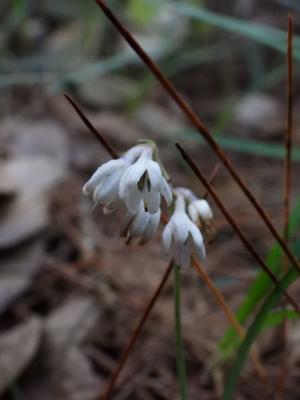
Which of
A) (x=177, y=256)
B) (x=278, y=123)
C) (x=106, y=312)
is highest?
(x=177, y=256)

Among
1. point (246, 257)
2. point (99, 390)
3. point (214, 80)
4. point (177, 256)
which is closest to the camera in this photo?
point (177, 256)

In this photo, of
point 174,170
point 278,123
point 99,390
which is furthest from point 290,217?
point 278,123

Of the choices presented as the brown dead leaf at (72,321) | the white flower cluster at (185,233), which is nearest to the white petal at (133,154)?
the white flower cluster at (185,233)

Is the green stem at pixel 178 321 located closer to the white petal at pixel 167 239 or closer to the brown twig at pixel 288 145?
the white petal at pixel 167 239

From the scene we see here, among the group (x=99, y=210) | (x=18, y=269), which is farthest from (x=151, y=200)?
(x=99, y=210)

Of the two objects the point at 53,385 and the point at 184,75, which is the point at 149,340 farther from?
the point at 184,75

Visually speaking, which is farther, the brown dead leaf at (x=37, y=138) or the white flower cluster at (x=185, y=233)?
the brown dead leaf at (x=37, y=138)

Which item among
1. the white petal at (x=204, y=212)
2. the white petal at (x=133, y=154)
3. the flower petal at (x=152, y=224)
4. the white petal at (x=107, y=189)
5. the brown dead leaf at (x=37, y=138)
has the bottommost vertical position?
the white petal at (x=204, y=212)

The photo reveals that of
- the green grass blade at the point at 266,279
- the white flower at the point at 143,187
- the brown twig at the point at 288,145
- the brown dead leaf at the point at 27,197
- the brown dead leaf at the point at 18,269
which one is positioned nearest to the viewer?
the white flower at the point at 143,187
